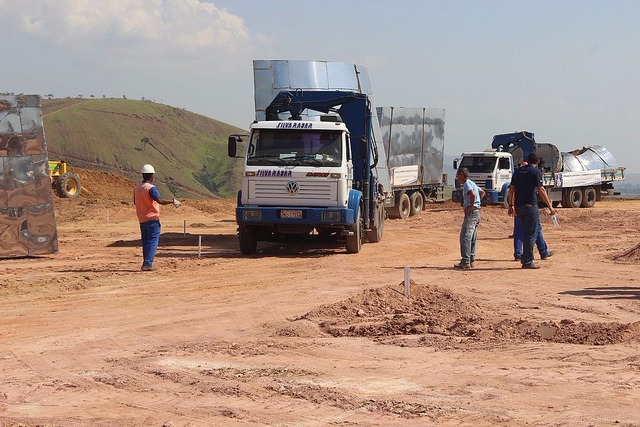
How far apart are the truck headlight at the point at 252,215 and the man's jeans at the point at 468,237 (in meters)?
4.11

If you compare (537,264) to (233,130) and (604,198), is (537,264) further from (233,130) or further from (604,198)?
(233,130)

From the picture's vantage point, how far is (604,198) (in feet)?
161

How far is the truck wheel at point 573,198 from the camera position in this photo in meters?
41.8

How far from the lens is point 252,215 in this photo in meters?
19.3

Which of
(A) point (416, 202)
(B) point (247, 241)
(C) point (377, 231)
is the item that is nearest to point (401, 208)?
(A) point (416, 202)

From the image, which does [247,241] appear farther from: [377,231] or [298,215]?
[377,231]

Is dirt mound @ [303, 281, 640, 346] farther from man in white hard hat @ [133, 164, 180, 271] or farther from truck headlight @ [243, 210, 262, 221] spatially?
truck headlight @ [243, 210, 262, 221]

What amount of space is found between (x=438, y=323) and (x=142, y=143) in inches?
4865

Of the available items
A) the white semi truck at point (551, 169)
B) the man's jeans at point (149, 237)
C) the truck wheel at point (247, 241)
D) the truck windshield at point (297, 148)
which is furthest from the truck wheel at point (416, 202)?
the man's jeans at point (149, 237)

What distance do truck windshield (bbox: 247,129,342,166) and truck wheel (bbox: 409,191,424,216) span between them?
16171 millimetres

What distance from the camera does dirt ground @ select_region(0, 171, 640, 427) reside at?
7.31 metres

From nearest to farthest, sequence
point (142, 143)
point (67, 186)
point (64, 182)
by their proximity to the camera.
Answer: point (64, 182) → point (67, 186) → point (142, 143)

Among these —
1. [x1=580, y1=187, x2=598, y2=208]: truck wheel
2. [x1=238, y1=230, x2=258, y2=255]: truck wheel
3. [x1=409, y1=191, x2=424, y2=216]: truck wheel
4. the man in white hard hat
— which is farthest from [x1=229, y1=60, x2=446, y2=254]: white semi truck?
Result: [x1=580, y1=187, x2=598, y2=208]: truck wheel

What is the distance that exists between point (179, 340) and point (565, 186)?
3317 cm
